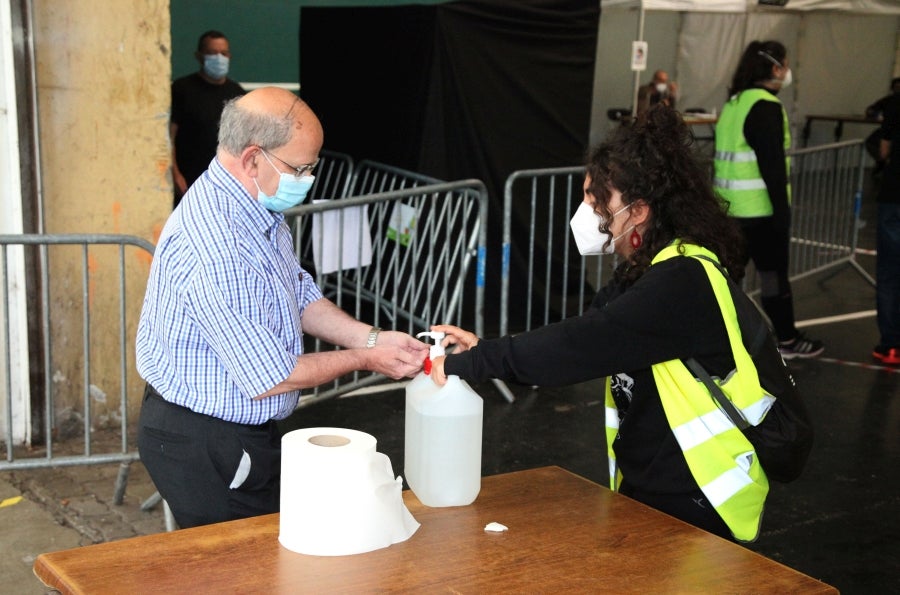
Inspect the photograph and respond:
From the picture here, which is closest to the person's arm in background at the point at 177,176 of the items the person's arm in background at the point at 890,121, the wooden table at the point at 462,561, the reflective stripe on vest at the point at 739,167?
the reflective stripe on vest at the point at 739,167

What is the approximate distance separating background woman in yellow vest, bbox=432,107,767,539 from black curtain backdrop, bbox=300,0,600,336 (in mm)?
4580

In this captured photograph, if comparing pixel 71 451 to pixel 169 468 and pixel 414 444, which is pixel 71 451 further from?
pixel 414 444

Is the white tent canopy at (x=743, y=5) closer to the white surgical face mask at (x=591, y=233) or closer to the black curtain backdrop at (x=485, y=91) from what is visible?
the black curtain backdrop at (x=485, y=91)

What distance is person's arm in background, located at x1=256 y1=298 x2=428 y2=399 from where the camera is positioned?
2.77 meters

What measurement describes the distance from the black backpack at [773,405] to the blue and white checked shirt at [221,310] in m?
1.06

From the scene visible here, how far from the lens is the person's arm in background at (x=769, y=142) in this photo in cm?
693

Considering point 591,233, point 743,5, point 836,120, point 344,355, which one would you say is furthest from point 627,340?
point 836,120

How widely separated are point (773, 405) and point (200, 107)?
5839mm

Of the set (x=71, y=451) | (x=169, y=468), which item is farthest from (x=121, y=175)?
(x=169, y=468)

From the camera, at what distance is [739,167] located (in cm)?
721

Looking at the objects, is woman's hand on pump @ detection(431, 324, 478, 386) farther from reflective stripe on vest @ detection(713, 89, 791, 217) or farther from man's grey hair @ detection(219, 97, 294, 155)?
reflective stripe on vest @ detection(713, 89, 791, 217)

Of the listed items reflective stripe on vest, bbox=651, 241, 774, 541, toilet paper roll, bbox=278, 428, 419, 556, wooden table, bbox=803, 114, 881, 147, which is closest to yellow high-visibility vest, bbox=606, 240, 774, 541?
reflective stripe on vest, bbox=651, 241, 774, 541

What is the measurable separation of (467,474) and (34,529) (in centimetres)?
272

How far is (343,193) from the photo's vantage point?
860 cm
